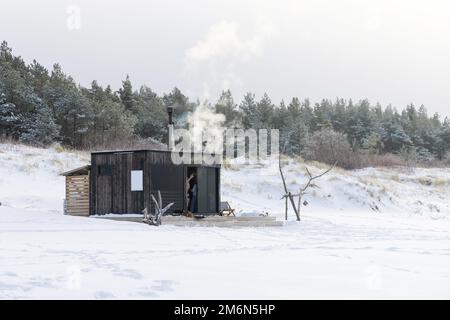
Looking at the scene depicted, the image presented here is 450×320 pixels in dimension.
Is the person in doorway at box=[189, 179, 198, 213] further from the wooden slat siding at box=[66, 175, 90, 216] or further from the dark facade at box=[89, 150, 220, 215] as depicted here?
the wooden slat siding at box=[66, 175, 90, 216]

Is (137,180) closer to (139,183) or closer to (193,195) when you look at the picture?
(139,183)

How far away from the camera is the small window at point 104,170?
2227 centimetres

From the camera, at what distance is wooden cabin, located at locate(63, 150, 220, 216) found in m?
21.5

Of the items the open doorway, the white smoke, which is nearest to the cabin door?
the open doorway

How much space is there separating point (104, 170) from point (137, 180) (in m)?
1.72

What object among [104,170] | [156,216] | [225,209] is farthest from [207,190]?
[156,216]

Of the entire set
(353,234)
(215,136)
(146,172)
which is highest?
(215,136)

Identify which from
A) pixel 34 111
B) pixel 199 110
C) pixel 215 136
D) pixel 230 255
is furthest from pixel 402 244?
pixel 199 110

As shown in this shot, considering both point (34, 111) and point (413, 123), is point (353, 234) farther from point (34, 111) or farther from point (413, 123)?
point (413, 123)

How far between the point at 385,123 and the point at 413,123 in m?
8.20

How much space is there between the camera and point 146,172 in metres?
21.4

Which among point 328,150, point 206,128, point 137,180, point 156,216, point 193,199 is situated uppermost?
point 206,128

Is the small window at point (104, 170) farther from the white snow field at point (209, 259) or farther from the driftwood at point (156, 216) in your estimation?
the driftwood at point (156, 216)

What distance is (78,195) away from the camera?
78.4 ft
